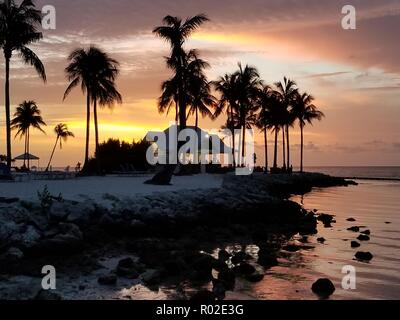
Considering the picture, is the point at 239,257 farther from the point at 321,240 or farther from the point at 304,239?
the point at 321,240

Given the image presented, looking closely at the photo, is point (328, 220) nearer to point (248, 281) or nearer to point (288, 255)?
point (288, 255)

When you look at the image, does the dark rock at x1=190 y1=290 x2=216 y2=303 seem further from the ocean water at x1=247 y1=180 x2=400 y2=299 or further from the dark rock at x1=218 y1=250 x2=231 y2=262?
the dark rock at x1=218 y1=250 x2=231 y2=262

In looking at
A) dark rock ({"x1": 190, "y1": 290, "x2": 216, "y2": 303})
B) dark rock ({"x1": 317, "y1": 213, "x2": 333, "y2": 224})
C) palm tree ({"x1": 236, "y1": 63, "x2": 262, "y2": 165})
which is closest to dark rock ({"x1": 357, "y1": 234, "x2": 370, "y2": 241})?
dark rock ({"x1": 317, "y1": 213, "x2": 333, "y2": 224})

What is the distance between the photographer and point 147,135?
4647 centimetres

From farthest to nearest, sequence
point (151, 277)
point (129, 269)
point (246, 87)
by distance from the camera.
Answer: point (246, 87) < point (129, 269) < point (151, 277)

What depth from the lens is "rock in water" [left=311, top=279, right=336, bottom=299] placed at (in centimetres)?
1242

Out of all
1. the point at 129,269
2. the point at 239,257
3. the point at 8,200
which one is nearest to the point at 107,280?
the point at 129,269

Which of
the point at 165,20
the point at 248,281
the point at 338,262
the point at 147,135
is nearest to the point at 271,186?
the point at 147,135

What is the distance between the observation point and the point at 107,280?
11906 millimetres

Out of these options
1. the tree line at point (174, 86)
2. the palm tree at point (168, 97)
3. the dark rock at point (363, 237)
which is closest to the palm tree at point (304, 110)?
the tree line at point (174, 86)

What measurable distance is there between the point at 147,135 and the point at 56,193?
88.4 ft

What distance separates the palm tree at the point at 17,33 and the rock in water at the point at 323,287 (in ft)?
71.6

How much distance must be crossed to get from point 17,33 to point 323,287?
2403cm

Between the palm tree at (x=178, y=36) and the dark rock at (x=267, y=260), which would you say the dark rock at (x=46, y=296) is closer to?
A: the dark rock at (x=267, y=260)
